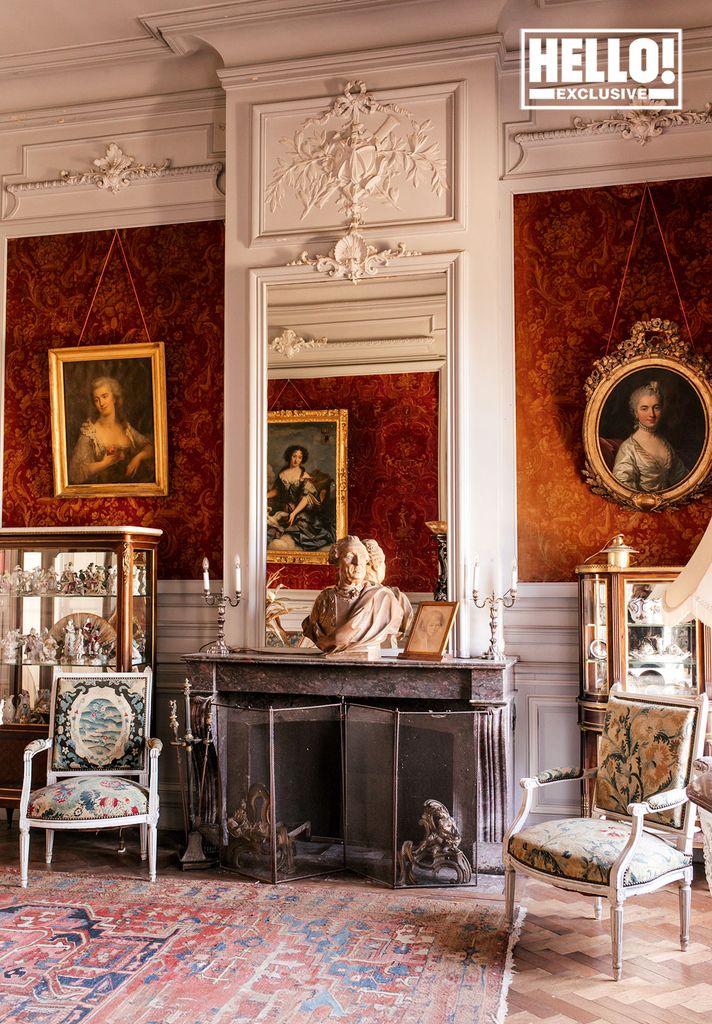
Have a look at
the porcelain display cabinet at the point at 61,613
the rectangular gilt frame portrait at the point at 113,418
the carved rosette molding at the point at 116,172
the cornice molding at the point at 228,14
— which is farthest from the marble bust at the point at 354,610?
the cornice molding at the point at 228,14

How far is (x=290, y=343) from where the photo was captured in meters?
5.44

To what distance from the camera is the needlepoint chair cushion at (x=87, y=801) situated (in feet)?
14.9

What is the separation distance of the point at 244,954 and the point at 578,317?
3.62m

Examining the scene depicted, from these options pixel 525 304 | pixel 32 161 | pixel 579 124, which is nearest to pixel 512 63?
pixel 579 124

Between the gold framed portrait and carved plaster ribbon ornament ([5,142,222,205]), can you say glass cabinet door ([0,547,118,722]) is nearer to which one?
carved plaster ribbon ornament ([5,142,222,205])

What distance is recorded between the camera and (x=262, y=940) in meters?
3.85

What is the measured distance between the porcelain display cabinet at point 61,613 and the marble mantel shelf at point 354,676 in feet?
1.93

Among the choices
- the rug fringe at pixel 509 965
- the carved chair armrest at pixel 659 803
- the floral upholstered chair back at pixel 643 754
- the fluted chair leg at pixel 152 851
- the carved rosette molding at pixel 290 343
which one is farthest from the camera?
the carved rosette molding at pixel 290 343

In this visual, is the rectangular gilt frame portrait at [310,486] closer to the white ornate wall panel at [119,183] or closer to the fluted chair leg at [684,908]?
the white ornate wall panel at [119,183]

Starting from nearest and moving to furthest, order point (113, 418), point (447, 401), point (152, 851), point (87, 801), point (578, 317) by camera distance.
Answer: point (87, 801)
point (152, 851)
point (447, 401)
point (578, 317)
point (113, 418)

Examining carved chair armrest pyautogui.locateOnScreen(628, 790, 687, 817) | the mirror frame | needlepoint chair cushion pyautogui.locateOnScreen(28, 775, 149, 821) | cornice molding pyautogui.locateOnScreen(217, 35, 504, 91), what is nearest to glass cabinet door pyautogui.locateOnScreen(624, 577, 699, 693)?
the mirror frame

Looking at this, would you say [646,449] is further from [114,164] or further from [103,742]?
[114,164]

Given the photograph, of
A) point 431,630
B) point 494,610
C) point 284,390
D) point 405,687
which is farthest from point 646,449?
point 284,390

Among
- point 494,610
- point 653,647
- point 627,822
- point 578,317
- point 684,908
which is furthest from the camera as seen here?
point 578,317
